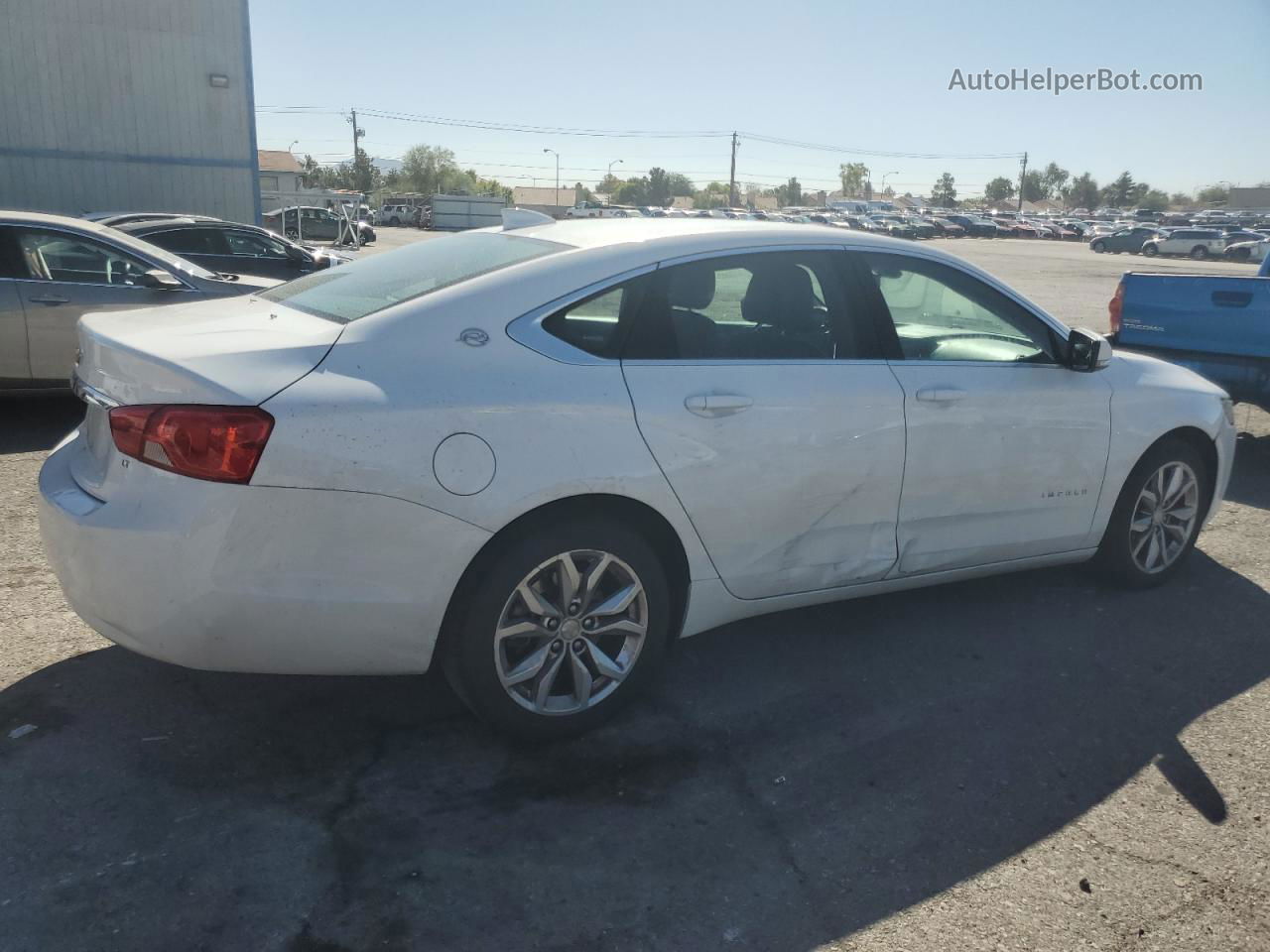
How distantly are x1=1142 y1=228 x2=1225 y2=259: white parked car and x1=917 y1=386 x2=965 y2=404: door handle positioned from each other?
185 feet

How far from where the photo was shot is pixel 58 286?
24.1 ft

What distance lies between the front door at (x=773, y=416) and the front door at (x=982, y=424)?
0.45 ft

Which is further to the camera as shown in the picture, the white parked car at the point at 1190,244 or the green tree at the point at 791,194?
the green tree at the point at 791,194

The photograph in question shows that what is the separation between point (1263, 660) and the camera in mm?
4324

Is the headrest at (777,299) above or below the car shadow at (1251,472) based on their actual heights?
above

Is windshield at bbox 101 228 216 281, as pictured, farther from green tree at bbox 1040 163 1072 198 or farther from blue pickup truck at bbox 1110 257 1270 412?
green tree at bbox 1040 163 1072 198

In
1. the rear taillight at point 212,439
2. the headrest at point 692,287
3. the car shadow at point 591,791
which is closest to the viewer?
the car shadow at point 591,791

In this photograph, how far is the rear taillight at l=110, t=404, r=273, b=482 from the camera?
9.30 ft

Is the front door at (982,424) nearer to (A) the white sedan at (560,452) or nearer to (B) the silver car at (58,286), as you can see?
(A) the white sedan at (560,452)

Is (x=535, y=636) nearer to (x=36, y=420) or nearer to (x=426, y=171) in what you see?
(x=36, y=420)

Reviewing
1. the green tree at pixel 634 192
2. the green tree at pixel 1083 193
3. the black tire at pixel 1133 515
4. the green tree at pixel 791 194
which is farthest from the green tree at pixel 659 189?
the black tire at pixel 1133 515

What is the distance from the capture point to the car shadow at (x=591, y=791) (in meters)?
2.62

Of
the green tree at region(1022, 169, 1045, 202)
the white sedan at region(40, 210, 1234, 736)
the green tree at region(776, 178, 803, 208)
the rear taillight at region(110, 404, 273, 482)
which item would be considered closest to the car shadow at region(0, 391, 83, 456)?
the white sedan at region(40, 210, 1234, 736)

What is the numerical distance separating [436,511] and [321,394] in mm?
449
